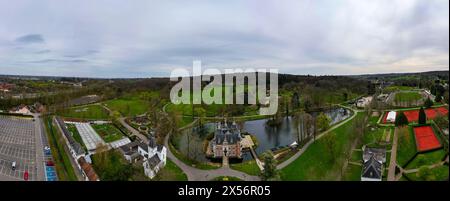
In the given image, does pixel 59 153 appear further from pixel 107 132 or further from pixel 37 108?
pixel 37 108

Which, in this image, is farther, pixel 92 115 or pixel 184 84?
pixel 184 84

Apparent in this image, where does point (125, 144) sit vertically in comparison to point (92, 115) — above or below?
below

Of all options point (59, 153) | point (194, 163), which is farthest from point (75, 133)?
point (194, 163)

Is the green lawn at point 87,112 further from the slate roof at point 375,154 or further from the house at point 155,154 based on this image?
the slate roof at point 375,154

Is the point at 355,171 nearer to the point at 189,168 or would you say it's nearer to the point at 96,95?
the point at 189,168

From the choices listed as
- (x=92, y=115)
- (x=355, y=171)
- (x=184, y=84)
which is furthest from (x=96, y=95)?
(x=355, y=171)

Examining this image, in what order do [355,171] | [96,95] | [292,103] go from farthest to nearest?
[292,103] < [96,95] < [355,171]

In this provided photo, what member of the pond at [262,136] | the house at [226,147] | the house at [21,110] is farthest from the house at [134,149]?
the house at [21,110]

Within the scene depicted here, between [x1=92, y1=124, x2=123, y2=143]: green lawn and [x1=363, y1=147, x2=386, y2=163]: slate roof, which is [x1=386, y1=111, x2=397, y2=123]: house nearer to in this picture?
[x1=363, y1=147, x2=386, y2=163]: slate roof
